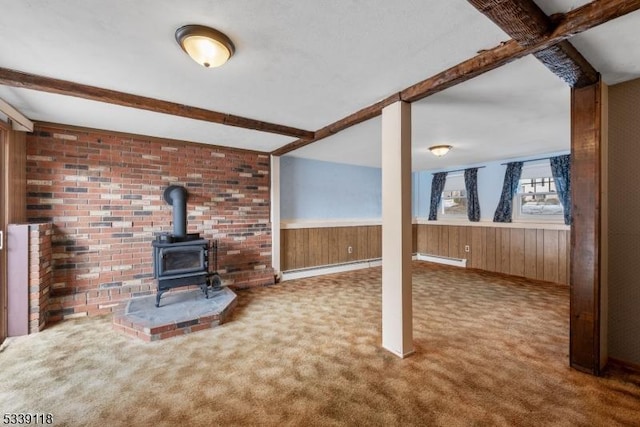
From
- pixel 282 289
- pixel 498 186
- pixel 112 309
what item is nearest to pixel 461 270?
pixel 498 186

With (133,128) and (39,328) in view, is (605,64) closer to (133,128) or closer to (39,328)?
(133,128)

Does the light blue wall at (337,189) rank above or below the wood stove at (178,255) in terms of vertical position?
above

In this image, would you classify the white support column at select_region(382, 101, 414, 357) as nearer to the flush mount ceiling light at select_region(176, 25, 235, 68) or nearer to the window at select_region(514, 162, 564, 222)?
the flush mount ceiling light at select_region(176, 25, 235, 68)

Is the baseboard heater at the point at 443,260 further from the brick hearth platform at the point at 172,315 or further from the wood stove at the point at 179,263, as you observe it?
the wood stove at the point at 179,263

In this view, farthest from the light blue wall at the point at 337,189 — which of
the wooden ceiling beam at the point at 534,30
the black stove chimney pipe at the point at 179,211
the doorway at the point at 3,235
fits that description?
the wooden ceiling beam at the point at 534,30

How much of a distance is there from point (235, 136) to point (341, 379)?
3.19 meters

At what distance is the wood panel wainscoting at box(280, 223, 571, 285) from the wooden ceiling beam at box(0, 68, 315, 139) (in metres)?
2.29

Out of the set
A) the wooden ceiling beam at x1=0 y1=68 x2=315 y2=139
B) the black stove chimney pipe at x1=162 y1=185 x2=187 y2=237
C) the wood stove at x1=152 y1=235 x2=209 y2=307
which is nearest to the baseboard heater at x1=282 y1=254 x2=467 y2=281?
the wood stove at x1=152 y1=235 x2=209 y2=307

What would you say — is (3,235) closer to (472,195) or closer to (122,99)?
(122,99)

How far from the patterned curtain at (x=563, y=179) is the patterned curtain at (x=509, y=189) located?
59 centimetres

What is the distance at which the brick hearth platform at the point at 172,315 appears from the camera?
Result: 2699 millimetres

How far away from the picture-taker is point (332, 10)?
1414 millimetres

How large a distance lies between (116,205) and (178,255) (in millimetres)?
1113

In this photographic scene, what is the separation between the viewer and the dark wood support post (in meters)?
2.00
